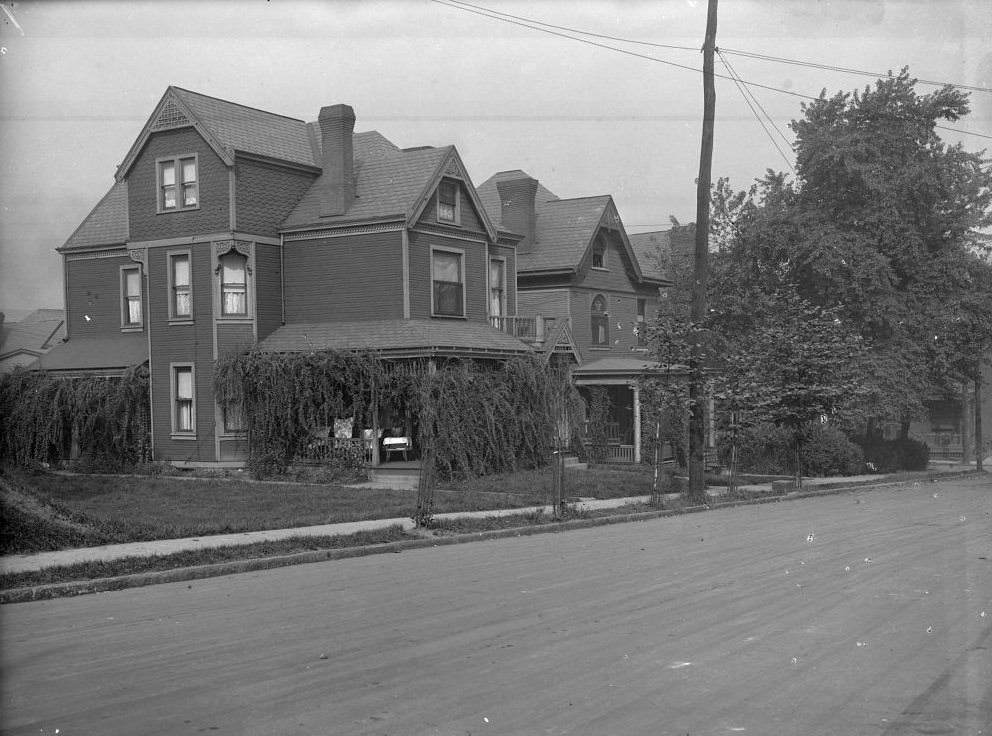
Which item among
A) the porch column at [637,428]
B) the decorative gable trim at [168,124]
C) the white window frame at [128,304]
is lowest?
the porch column at [637,428]

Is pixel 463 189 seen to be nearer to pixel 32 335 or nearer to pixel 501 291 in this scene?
pixel 501 291

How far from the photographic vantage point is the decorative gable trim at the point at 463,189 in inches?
1148

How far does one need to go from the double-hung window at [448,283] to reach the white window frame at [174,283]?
6857mm

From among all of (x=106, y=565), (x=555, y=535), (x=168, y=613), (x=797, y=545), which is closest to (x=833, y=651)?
(x=168, y=613)

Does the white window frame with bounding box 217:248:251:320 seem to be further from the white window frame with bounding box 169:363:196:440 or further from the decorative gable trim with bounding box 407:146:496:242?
the decorative gable trim with bounding box 407:146:496:242

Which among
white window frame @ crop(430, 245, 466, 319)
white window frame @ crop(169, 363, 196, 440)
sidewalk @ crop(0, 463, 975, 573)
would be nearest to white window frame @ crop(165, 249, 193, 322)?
white window frame @ crop(169, 363, 196, 440)

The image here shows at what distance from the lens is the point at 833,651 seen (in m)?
8.09

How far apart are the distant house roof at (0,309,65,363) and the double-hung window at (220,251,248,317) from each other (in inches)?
728

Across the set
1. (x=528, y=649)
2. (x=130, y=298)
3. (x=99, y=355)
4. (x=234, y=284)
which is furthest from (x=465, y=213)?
(x=528, y=649)

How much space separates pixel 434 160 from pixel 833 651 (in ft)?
A: 79.2

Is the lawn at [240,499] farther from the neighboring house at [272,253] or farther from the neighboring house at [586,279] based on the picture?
the neighboring house at [586,279]

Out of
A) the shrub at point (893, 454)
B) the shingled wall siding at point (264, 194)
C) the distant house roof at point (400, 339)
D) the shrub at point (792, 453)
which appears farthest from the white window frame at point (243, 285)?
the shrub at point (893, 454)

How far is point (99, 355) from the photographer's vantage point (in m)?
32.4

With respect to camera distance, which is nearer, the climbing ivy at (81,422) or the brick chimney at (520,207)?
the climbing ivy at (81,422)
